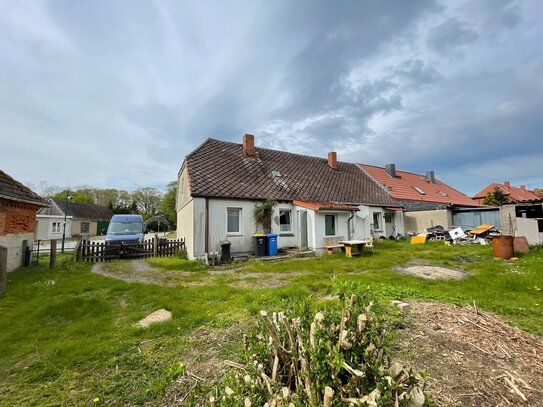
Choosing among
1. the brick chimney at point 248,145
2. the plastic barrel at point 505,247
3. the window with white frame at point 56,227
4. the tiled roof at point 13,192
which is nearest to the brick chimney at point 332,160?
the brick chimney at point 248,145

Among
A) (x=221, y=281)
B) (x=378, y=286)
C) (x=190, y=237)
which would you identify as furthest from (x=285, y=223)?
(x=378, y=286)

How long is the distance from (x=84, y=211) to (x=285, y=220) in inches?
1606

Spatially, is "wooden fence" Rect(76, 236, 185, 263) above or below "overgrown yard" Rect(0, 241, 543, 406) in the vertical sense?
above

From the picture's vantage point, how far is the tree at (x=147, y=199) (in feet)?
190

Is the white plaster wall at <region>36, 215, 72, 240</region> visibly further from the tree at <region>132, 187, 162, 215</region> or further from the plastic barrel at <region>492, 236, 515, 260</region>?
the plastic barrel at <region>492, 236, 515, 260</region>

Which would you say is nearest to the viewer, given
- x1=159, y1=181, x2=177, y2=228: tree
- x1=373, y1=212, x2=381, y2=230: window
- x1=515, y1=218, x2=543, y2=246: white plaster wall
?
x1=515, y1=218, x2=543, y2=246: white plaster wall

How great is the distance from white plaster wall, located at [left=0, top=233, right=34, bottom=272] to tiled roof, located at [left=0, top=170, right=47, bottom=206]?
153cm

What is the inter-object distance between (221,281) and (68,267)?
7.47 m

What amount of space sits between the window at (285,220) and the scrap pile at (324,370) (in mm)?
13089

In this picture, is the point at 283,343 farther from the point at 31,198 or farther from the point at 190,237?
the point at 31,198

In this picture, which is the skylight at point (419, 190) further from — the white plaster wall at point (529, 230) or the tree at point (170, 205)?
the tree at point (170, 205)

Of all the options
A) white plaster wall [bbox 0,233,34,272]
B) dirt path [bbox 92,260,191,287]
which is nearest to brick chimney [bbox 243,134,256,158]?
dirt path [bbox 92,260,191,287]

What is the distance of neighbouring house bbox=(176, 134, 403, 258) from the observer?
13.4 meters

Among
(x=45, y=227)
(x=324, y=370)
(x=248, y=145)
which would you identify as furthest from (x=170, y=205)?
(x=324, y=370)
